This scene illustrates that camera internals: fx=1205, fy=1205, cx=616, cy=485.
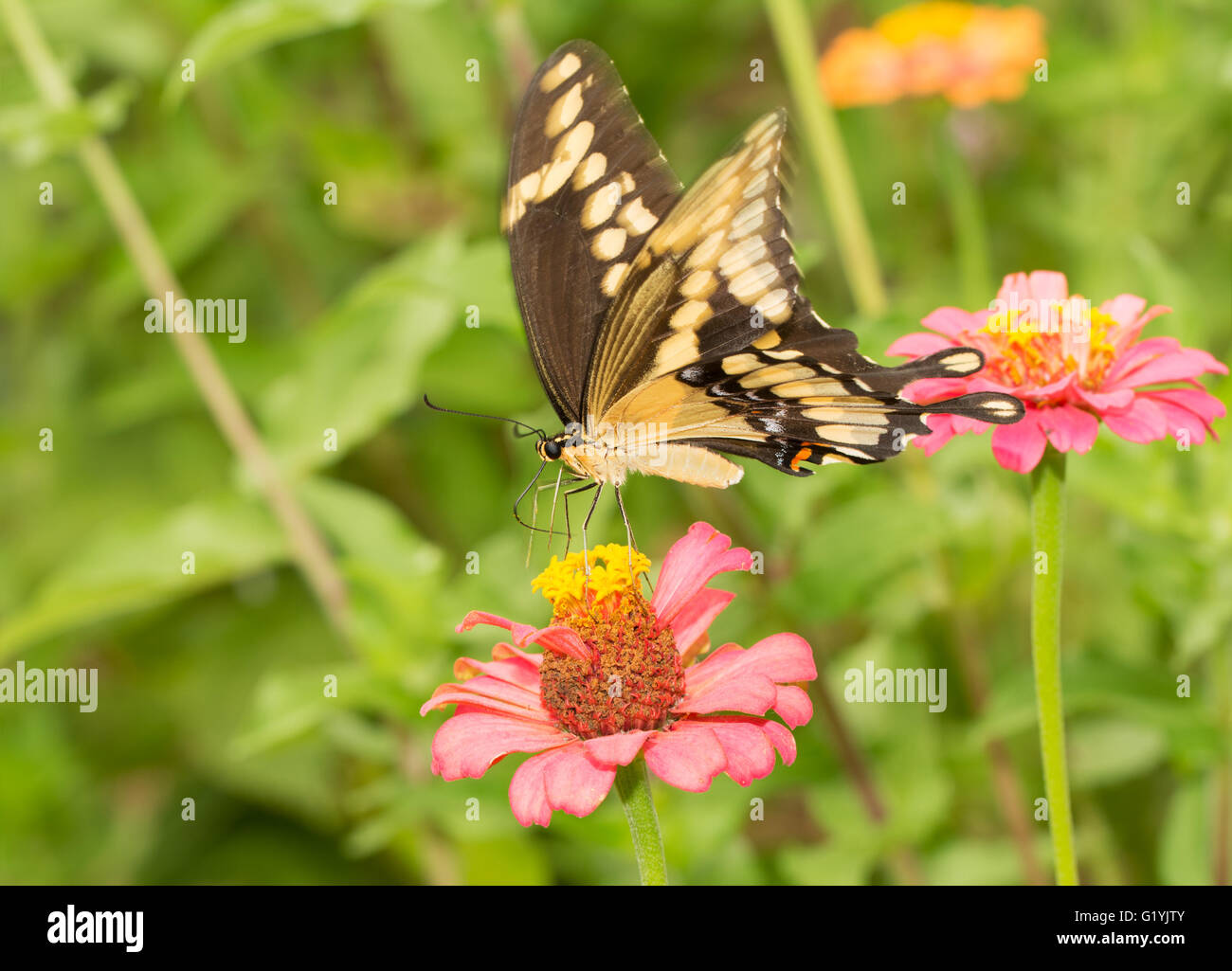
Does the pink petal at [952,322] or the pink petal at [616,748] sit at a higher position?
the pink petal at [952,322]

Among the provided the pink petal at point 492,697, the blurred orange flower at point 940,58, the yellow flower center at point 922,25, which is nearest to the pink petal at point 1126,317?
the pink petal at point 492,697

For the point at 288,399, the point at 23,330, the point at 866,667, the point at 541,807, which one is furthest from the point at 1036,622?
the point at 23,330

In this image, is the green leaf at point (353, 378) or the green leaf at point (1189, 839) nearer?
the green leaf at point (1189, 839)

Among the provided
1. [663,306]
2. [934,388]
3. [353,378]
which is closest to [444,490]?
[353,378]

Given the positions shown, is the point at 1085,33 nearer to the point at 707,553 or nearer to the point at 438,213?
the point at 438,213

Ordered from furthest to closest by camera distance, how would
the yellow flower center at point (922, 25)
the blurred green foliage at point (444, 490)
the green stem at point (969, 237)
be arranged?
1. the yellow flower center at point (922, 25)
2. the green stem at point (969, 237)
3. the blurred green foliage at point (444, 490)

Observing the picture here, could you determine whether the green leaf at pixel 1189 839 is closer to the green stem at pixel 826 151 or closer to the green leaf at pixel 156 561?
the green stem at pixel 826 151

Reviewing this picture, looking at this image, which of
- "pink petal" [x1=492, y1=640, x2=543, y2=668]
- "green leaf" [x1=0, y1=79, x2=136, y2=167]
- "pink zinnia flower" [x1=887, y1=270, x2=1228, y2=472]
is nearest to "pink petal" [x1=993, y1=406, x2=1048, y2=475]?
"pink zinnia flower" [x1=887, y1=270, x2=1228, y2=472]

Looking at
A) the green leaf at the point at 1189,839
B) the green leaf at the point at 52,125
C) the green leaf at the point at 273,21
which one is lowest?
the green leaf at the point at 1189,839
